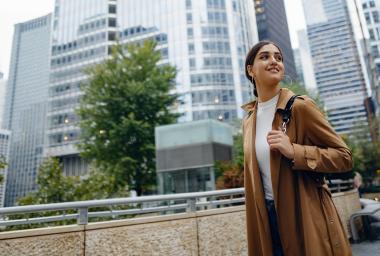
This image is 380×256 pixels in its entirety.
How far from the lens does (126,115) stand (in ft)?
49.3

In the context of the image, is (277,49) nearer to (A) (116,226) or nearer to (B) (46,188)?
(A) (116,226)

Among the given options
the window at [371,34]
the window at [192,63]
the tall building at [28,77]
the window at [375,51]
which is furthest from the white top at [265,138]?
the tall building at [28,77]

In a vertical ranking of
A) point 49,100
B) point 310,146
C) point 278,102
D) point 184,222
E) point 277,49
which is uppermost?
point 49,100

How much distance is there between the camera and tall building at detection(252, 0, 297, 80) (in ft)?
300

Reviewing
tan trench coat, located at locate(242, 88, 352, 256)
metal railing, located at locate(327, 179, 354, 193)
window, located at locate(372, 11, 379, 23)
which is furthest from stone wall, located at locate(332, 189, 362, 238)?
window, located at locate(372, 11, 379, 23)

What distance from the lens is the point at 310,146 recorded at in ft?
4.51

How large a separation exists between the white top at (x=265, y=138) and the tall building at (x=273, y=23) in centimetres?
8949

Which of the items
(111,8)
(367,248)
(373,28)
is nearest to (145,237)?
(367,248)

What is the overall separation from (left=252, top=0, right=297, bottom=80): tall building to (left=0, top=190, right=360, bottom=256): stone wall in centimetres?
8758

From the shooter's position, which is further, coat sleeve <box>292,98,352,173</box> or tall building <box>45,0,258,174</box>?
tall building <box>45,0,258,174</box>

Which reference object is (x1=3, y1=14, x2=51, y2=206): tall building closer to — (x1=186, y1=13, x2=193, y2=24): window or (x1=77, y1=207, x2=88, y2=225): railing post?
(x1=186, y1=13, x2=193, y2=24): window

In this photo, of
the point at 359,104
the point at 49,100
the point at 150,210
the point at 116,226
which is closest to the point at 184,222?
the point at 150,210

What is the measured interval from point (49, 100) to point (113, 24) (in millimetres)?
17860

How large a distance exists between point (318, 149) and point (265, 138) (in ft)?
0.97
